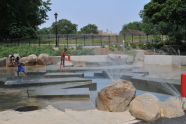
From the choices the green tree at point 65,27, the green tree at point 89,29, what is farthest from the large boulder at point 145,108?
the green tree at point 89,29

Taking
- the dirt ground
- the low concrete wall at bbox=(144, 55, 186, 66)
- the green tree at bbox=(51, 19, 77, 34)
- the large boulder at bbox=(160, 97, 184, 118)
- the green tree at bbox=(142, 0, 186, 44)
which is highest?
the green tree at bbox=(51, 19, 77, 34)

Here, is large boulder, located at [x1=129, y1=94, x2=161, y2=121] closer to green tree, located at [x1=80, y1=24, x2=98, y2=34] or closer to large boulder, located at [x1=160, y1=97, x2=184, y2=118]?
large boulder, located at [x1=160, y1=97, x2=184, y2=118]

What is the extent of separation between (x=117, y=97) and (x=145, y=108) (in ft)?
2.88

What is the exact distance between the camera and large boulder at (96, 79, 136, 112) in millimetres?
6289

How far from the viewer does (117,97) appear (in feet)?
20.7

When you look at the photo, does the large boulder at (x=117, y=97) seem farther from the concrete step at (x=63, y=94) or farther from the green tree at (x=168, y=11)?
the green tree at (x=168, y=11)

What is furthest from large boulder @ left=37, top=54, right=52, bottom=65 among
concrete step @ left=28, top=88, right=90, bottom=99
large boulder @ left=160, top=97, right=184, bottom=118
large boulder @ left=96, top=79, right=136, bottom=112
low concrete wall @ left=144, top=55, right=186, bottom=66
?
large boulder @ left=160, top=97, right=184, bottom=118

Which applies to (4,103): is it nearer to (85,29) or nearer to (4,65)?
(4,65)

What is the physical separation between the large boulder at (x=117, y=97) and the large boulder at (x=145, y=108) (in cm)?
27

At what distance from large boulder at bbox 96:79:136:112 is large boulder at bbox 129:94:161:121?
0.88 ft

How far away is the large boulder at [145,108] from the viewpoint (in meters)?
5.60

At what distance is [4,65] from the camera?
20.1 metres

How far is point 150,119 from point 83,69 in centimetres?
1107

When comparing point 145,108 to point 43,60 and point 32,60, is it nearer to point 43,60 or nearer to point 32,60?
point 43,60
